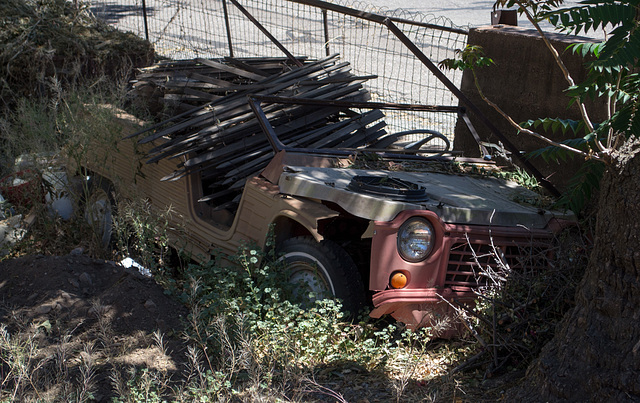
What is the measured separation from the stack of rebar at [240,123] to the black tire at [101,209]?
76cm

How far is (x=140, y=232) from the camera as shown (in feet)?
15.0

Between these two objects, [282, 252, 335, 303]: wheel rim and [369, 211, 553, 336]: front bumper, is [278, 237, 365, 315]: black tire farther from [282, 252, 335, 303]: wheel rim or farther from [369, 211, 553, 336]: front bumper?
[369, 211, 553, 336]: front bumper

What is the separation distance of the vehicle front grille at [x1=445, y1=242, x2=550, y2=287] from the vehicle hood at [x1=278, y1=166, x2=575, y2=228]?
0.16m

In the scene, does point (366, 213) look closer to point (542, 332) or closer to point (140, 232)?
point (542, 332)

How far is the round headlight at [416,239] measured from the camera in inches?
136

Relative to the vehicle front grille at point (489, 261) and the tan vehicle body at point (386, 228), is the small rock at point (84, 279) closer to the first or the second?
the tan vehicle body at point (386, 228)

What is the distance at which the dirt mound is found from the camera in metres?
3.21

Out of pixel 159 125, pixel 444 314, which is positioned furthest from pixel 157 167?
pixel 444 314

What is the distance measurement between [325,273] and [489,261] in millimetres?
993

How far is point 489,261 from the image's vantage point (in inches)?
146

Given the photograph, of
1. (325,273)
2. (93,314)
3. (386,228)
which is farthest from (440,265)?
(93,314)

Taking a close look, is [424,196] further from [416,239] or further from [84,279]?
[84,279]

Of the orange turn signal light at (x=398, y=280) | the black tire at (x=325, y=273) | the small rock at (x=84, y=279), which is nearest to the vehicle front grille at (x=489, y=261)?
the orange turn signal light at (x=398, y=280)

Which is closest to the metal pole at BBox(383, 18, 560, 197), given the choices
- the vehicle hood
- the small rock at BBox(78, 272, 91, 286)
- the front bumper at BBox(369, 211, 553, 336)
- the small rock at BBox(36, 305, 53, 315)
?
the vehicle hood
